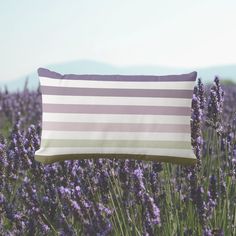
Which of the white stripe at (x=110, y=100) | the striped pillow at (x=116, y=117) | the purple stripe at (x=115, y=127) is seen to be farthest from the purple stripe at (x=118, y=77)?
the purple stripe at (x=115, y=127)

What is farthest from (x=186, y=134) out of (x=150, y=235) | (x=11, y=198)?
(x=11, y=198)

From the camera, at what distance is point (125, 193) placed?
2.96 m

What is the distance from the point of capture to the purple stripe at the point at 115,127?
294 centimetres

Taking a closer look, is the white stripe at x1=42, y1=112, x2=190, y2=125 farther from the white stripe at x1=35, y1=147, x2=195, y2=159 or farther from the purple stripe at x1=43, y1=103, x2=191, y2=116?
the white stripe at x1=35, y1=147, x2=195, y2=159

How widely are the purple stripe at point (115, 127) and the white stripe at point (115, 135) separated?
18 mm

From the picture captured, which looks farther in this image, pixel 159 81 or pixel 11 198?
pixel 11 198

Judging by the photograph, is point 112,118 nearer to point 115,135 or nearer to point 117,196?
point 115,135

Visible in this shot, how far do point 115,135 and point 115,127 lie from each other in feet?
0.15

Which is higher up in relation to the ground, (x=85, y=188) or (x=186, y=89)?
(x=186, y=89)

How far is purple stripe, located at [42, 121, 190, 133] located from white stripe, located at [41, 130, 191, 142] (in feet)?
0.06

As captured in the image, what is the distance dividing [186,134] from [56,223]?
0.80 meters

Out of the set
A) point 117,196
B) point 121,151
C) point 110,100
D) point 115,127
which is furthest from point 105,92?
point 117,196

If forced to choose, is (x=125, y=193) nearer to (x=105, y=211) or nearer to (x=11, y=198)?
(x=105, y=211)

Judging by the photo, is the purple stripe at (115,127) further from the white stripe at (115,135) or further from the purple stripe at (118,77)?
the purple stripe at (118,77)
